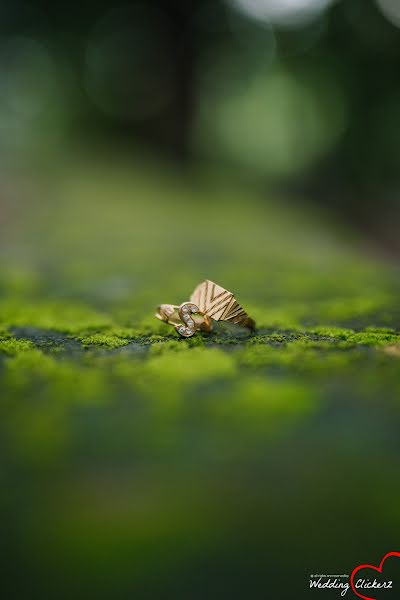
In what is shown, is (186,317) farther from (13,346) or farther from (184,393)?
(13,346)

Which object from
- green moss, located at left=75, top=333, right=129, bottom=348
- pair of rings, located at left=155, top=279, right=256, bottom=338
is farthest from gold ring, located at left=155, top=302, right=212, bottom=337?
green moss, located at left=75, top=333, right=129, bottom=348

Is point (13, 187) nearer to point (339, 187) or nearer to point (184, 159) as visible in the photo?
point (184, 159)

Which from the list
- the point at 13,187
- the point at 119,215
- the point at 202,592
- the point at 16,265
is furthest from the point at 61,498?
the point at 13,187

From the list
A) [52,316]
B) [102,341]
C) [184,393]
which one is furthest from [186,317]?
[52,316]

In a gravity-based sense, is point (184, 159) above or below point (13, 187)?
above

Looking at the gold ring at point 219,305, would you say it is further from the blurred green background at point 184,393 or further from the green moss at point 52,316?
the green moss at point 52,316

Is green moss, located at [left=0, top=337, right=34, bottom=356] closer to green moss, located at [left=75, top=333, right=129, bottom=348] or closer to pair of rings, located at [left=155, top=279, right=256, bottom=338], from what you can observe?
green moss, located at [left=75, top=333, right=129, bottom=348]

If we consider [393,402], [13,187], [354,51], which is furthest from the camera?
[354,51]

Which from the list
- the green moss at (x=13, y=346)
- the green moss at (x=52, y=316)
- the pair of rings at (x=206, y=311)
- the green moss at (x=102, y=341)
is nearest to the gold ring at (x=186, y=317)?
the pair of rings at (x=206, y=311)
